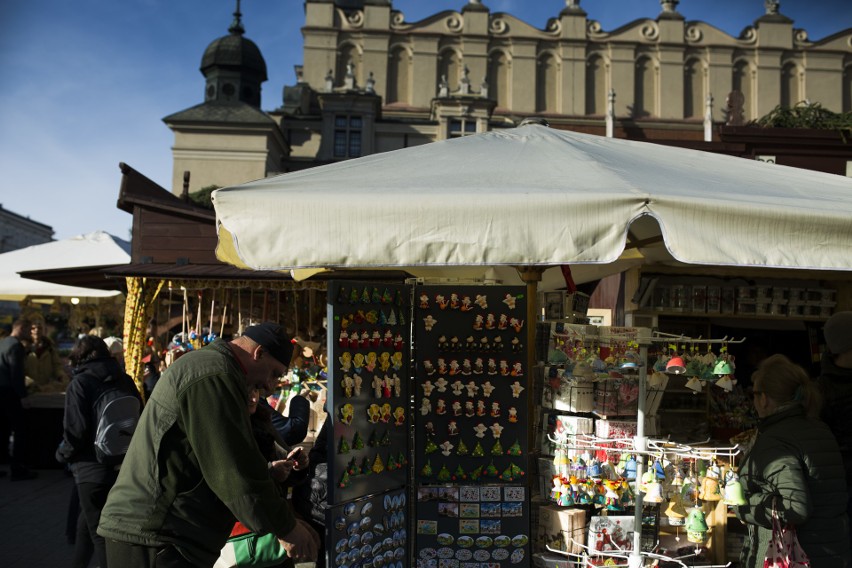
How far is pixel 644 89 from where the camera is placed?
5172 centimetres

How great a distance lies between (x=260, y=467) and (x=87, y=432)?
2.54 metres

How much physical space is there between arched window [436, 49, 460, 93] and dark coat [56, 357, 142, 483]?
161 ft

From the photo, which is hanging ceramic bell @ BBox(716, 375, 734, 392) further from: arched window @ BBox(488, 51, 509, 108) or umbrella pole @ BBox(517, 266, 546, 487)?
arched window @ BBox(488, 51, 509, 108)

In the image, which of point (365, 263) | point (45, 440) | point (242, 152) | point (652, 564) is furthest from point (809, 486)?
point (242, 152)

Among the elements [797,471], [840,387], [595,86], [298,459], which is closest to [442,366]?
[298,459]

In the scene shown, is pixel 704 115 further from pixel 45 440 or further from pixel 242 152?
pixel 45 440

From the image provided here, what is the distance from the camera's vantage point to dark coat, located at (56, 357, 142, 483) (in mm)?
4625

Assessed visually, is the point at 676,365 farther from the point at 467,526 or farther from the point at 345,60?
the point at 345,60

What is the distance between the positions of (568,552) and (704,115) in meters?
51.7

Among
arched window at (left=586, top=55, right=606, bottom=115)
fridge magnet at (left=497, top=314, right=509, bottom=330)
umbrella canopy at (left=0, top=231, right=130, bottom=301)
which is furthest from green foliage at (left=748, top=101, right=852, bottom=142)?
arched window at (left=586, top=55, right=606, bottom=115)

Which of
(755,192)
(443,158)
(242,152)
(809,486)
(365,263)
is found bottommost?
(809,486)

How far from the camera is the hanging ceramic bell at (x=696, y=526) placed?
4.03 m

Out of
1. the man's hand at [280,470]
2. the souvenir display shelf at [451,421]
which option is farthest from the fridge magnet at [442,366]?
the man's hand at [280,470]

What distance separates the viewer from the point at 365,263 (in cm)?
287
